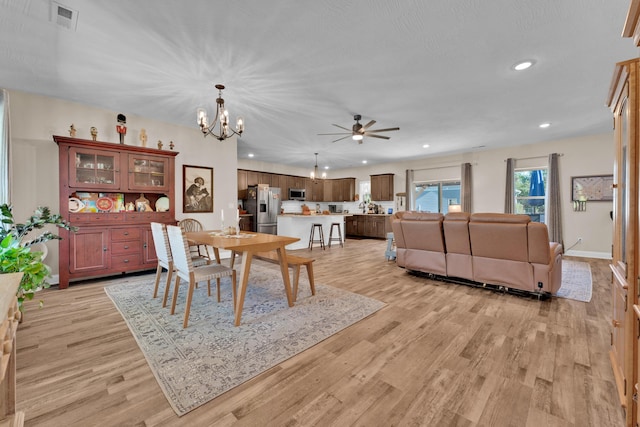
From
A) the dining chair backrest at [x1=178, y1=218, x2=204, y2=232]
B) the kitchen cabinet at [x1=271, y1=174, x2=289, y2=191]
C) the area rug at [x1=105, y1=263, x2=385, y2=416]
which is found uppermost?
the kitchen cabinet at [x1=271, y1=174, x2=289, y2=191]

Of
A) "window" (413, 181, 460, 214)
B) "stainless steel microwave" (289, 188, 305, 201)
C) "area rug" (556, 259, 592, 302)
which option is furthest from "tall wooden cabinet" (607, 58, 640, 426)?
"stainless steel microwave" (289, 188, 305, 201)

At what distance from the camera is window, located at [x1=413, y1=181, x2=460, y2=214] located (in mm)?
8030

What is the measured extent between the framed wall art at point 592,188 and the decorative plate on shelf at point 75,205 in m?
9.69

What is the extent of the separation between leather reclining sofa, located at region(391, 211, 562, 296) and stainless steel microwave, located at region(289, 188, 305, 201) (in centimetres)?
566

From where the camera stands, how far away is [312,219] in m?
7.29

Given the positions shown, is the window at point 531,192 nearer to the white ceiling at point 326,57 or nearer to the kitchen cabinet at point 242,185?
the white ceiling at point 326,57

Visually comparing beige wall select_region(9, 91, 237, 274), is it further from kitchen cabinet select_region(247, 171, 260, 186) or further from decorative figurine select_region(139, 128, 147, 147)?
kitchen cabinet select_region(247, 171, 260, 186)

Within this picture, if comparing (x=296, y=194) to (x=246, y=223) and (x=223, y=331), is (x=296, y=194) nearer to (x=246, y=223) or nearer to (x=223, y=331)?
(x=246, y=223)

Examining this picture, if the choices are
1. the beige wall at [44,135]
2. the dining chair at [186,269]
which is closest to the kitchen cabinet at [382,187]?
the beige wall at [44,135]

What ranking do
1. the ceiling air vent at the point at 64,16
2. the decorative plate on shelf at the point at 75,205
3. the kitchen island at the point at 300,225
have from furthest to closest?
the kitchen island at the point at 300,225 < the decorative plate on shelf at the point at 75,205 < the ceiling air vent at the point at 64,16

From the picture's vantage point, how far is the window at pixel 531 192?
6.56m

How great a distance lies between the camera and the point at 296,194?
378 inches

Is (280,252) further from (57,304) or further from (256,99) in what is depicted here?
(57,304)

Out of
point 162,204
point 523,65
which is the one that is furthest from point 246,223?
point 523,65
